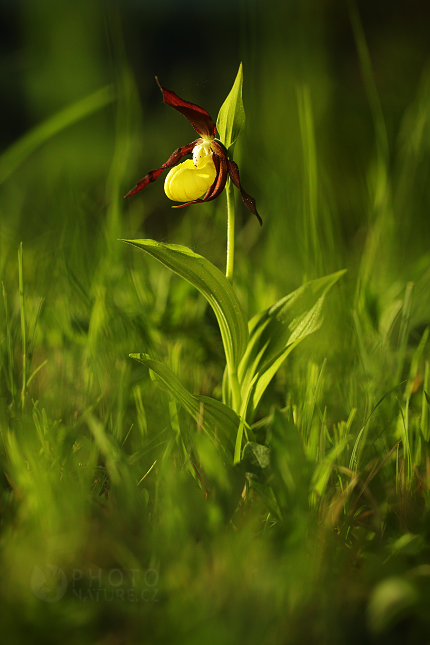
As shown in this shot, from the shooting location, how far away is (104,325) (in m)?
0.76

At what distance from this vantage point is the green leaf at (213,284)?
0.54m

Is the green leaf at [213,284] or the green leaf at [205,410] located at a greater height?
the green leaf at [213,284]

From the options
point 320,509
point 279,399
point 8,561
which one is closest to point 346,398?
point 279,399

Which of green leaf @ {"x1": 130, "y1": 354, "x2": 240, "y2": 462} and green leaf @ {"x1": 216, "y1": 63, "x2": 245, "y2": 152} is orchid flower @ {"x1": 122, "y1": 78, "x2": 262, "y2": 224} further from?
green leaf @ {"x1": 130, "y1": 354, "x2": 240, "y2": 462}

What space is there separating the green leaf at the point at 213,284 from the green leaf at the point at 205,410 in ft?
0.28

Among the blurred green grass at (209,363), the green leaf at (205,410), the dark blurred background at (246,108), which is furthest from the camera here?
the dark blurred background at (246,108)

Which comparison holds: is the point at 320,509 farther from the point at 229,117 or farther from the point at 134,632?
the point at 229,117

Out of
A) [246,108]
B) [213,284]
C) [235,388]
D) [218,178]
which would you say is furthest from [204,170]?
[246,108]

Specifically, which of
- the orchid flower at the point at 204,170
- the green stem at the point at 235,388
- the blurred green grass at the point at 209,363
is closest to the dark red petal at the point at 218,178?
the orchid flower at the point at 204,170

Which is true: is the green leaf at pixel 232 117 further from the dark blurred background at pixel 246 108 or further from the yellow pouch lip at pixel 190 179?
the dark blurred background at pixel 246 108

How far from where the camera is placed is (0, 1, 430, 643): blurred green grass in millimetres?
346

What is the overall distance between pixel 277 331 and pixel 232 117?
1.02 ft

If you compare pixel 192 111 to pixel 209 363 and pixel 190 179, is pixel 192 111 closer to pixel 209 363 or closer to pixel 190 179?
pixel 190 179

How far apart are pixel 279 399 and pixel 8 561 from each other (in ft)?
1.61
